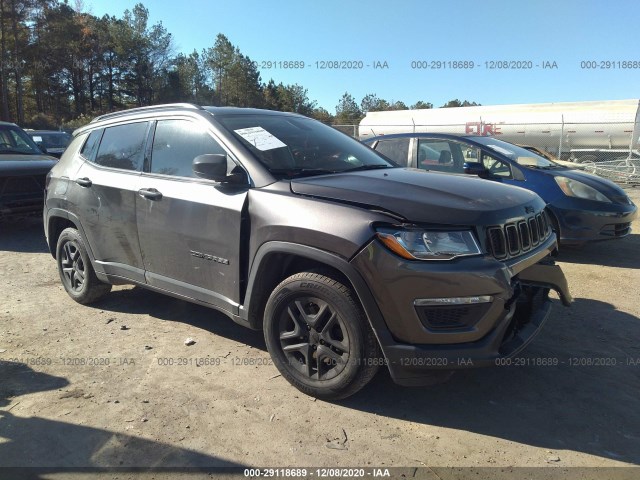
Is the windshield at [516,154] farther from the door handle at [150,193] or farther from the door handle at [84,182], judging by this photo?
the door handle at [84,182]

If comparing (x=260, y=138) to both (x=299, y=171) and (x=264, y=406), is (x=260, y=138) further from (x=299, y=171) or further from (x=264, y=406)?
(x=264, y=406)

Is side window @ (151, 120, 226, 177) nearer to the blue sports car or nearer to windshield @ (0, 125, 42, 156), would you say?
the blue sports car

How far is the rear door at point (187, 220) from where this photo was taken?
330cm

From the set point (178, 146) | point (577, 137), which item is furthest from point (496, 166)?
point (577, 137)

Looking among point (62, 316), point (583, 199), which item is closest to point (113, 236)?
point (62, 316)

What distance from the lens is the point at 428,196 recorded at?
2855 mm

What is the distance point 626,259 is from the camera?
6496 millimetres

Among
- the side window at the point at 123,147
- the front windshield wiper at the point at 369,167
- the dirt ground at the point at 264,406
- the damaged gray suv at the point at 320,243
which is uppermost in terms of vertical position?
the side window at the point at 123,147

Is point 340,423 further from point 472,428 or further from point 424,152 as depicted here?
point 424,152

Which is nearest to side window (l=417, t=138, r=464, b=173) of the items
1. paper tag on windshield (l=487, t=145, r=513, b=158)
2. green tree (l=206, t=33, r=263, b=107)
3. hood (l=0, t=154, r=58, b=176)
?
paper tag on windshield (l=487, t=145, r=513, b=158)

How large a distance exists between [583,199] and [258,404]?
5.18 meters

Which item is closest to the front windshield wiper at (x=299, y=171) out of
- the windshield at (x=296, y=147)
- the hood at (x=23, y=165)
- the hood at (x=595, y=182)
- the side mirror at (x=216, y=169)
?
the windshield at (x=296, y=147)

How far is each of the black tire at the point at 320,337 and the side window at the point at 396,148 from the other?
4562mm

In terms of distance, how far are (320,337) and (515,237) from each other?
131cm
